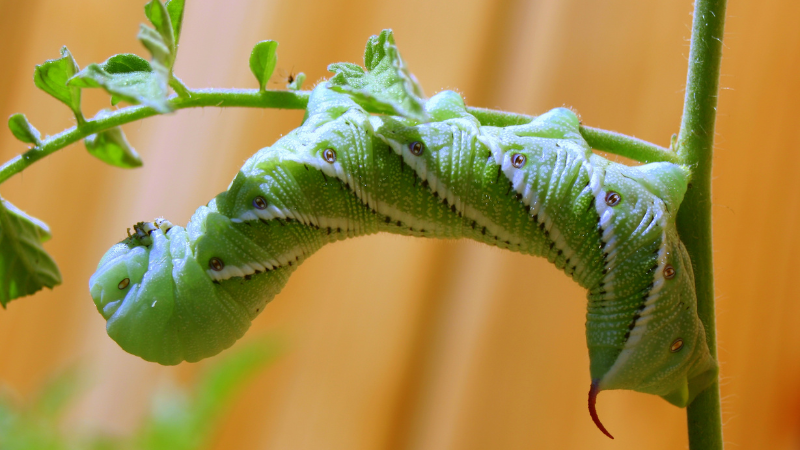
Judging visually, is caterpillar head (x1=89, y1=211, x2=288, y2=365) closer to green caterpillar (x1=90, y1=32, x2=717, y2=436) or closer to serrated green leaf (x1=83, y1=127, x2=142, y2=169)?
green caterpillar (x1=90, y1=32, x2=717, y2=436)

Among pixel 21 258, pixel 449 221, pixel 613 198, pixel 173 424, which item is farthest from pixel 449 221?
pixel 173 424

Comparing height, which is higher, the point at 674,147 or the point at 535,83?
the point at 535,83

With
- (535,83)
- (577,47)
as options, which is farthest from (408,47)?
(577,47)

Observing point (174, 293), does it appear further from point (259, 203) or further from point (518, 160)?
point (518, 160)

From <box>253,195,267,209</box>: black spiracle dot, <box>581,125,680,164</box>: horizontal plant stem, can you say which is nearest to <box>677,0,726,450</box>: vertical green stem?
<box>581,125,680,164</box>: horizontal plant stem

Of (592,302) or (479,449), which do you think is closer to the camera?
(592,302)

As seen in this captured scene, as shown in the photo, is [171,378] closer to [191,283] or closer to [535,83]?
[191,283]
